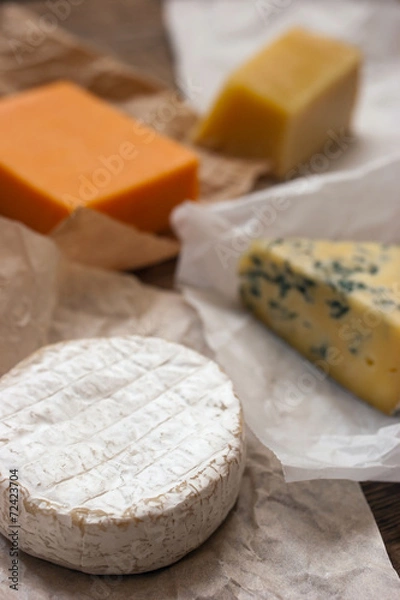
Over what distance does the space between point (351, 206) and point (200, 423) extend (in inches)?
37.6

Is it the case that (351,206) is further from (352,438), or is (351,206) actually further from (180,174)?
(352,438)

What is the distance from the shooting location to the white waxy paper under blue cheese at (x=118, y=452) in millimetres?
1256

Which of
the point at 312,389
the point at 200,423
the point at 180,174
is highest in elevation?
the point at 180,174

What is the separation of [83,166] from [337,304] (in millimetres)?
815

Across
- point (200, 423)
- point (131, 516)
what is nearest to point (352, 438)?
point (200, 423)

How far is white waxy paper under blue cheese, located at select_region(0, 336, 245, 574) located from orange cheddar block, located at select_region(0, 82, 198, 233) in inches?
21.0

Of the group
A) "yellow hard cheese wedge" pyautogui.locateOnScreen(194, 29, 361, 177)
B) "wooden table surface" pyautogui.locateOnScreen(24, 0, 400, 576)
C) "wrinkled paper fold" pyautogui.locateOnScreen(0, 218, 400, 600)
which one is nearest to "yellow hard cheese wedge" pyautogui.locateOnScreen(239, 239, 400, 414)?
"wrinkled paper fold" pyautogui.locateOnScreen(0, 218, 400, 600)

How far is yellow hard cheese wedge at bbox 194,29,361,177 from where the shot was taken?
94.0 inches

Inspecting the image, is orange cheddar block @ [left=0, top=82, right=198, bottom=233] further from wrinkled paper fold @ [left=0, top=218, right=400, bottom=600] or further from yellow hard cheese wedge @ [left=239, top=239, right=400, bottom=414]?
yellow hard cheese wedge @ [left=239, top=239, right=400, bottom=414]

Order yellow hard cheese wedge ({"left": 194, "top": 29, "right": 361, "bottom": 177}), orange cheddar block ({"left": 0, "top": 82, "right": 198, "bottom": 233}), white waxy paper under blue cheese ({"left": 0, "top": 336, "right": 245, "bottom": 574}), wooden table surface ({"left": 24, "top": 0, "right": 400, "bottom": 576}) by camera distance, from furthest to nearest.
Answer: wooden table surface ({"left": 24, "top": 0, "right": 400, "bottom": 576}), yellow hard cheese wedge ({"left": 194, "top": 29, "right": 361, "bottom": 177}), orange cheddar block ({"left": 0, "top": 82, "right": 198, "bottom": 233}), white waxy paper under blue cheese ({"left": 0, "top": 336, "right": 245, "bottom": 574})

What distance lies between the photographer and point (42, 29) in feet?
8.91

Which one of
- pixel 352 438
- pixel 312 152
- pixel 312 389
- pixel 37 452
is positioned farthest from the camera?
pixel 312 152

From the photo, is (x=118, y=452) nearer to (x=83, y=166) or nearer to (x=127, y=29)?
(x=83, y=166)

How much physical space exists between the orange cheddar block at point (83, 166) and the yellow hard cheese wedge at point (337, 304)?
1.18 feet
